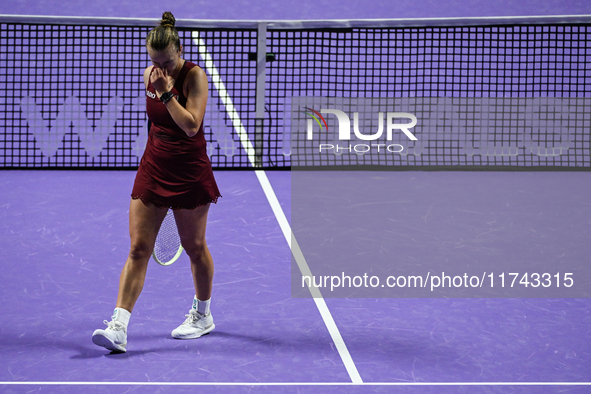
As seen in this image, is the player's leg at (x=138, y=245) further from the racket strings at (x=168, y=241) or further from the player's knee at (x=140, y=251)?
the racket strings at (x=168, y=241)

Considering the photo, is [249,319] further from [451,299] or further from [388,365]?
[451,299]

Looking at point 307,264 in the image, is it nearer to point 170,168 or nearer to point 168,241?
point 168,241

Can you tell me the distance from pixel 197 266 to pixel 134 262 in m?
0.34

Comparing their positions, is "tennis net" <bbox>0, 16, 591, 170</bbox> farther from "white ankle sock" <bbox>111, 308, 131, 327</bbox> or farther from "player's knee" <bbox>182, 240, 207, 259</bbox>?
"white ankle sock" <bbox>111, 308, 131, 327</bbox>

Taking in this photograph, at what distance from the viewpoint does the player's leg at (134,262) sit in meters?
3.58

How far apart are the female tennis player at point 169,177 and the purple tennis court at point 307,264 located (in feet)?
1.18

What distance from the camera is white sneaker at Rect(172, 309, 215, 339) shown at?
382 cm

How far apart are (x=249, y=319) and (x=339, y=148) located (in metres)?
4.59

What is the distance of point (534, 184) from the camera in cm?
751

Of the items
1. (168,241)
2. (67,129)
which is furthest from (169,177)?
(67,129)

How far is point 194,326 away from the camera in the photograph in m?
3.87

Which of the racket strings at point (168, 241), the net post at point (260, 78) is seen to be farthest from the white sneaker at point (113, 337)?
the net post at point (260, 78)

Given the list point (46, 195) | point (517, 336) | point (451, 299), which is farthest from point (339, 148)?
point (517, 336)

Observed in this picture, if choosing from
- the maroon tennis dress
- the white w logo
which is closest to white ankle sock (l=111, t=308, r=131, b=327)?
the maroon tennis dress
